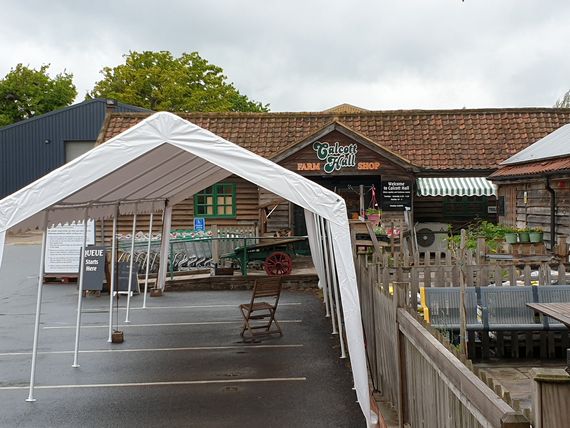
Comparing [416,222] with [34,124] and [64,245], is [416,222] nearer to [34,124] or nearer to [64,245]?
[64,245]

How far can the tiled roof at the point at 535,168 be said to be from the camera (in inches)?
554

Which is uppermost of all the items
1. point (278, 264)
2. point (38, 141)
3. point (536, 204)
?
point (38, 141)

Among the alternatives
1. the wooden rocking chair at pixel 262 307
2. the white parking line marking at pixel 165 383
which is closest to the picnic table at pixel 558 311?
the white parking line marking at pixel 165 383

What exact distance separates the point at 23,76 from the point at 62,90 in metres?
3.77

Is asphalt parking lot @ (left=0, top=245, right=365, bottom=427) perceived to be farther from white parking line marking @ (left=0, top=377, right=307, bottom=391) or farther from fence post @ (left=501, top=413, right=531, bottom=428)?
fence post @ (left=501, top=413, right=531, bottom=428)

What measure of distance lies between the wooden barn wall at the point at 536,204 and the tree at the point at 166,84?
137 feet

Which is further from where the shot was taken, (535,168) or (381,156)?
Result: (381,156)

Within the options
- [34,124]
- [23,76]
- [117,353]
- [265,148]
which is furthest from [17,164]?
[117,353]

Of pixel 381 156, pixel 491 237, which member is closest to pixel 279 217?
pixel 381 156

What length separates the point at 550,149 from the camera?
16484 mm

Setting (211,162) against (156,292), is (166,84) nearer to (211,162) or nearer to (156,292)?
(156,292)

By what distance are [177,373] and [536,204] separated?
1138cm

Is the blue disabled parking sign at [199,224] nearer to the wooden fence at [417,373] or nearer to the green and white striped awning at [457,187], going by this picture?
the green and white striped awning at [457,187]

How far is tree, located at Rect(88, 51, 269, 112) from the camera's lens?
57531 mm
